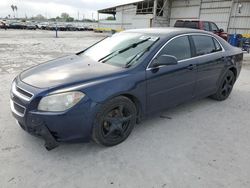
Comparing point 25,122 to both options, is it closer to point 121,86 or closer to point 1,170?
point 1,170

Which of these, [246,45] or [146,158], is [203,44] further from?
[246,45]

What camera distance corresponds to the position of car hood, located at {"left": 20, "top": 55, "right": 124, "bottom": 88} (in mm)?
2473

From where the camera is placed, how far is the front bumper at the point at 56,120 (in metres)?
2.25

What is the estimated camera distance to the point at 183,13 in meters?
21.8

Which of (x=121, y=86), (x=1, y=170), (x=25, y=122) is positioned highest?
(x=121, y=86)

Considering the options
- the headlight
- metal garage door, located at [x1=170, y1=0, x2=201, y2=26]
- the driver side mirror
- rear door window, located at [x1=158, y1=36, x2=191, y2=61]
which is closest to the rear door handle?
rear door window, located at [x1=158, y1=36, x2=191, y2=61]

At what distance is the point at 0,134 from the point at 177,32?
3152 millimetres

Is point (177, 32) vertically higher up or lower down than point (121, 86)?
higher up

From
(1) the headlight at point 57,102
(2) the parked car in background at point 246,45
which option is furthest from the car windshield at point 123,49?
(2) the parked car in background at point 246,45

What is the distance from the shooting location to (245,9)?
16.8m

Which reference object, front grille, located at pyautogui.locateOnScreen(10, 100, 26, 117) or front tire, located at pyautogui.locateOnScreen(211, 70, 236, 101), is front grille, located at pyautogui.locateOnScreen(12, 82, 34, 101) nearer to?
front grille, located at pyautogui.locateOnScreen(10, 100, 26, 117)

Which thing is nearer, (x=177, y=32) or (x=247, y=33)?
(x=177, y=32)

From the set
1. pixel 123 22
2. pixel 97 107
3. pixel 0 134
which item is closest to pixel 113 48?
pixel 97 107

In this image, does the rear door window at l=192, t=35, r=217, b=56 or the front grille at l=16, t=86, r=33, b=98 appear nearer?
the front grille at l=16, t=86, r=33, b=98
